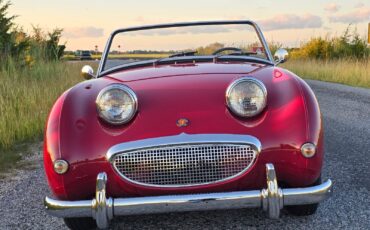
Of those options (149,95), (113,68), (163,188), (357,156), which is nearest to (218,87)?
(149,95)

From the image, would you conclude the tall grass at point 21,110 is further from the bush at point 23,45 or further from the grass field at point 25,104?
the bush at point 23,45

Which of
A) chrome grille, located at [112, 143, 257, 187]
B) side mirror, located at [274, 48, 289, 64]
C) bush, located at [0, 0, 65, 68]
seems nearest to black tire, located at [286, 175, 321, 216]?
chrome grille, located at [112, 143, 257, 187]

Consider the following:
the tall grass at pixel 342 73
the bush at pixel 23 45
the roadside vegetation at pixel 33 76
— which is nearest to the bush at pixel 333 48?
the roadside vegetation at pixel 33 76

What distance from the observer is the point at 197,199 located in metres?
2.39

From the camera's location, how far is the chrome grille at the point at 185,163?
2.47m

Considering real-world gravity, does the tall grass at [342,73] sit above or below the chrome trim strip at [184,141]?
below

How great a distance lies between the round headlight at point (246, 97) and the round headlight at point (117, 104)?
54cm

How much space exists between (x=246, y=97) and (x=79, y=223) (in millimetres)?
1247

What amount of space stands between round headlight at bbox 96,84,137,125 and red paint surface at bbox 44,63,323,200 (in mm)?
40

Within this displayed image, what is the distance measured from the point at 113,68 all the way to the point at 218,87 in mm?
1200

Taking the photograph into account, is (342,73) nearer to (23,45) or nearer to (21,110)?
(23,45)

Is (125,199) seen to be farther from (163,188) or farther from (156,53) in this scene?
(156,53)

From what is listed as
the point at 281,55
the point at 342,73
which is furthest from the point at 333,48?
the point at 281,55

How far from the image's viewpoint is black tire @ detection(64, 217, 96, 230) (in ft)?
9.30
